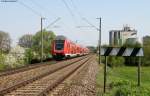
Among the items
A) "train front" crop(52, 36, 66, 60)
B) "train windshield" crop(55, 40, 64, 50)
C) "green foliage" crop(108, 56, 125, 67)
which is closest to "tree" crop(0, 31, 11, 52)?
"train front" crop(52, 36, 66, 60)

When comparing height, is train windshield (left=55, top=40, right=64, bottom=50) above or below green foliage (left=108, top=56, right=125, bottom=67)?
above

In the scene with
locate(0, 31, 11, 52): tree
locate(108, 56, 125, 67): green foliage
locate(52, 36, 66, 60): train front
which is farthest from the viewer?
locate(108, 56, 125, 67): green foliage

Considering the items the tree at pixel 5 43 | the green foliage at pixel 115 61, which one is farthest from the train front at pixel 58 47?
the green foliage at pixel 115 61

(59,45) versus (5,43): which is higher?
(5,43)

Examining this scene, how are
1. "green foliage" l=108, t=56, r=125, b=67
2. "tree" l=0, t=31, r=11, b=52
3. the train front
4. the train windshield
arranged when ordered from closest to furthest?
the train front, the train windshield, "tree" l=0, t=31, r=11, b=52, "green foliage" l=108, t=56, r=125, b=67

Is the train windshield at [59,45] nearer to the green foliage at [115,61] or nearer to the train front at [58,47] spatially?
the train front at [58,47]

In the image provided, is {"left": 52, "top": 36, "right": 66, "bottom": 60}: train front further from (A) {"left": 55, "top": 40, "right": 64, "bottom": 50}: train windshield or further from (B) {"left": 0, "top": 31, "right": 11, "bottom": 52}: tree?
(B) {"left": 0, "top": 31, "right": 11, "bottom": 52}: tree

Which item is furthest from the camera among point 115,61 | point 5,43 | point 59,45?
point 5,43

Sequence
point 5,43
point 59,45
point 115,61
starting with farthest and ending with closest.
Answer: point 5,43
point 115,61
point 59,45

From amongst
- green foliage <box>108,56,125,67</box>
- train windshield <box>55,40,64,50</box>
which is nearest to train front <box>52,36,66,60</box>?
train windshield <box>55,40,64,50</box>

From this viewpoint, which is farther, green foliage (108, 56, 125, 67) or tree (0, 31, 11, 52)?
green foliage (108, 56, 125, 67)

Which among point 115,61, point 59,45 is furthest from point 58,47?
point 115,61

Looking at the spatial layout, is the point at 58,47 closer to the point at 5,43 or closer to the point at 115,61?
the point at 115,61

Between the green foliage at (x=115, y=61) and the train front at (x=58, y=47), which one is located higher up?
the train front at (x=58, y=47)
